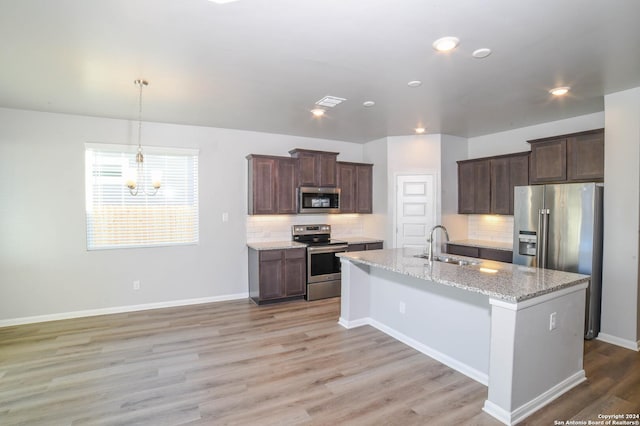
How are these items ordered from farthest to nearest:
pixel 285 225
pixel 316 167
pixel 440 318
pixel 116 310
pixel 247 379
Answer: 1. pixel 285 225
2. pixel 316 167
3. pixel 116 310
4. pixel 440 318
5. pixel 247 379

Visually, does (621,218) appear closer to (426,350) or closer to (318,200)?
(426,350)

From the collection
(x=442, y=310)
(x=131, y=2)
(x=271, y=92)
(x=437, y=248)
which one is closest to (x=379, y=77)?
(x=271, y=92)

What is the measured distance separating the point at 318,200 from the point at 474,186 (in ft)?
8.93

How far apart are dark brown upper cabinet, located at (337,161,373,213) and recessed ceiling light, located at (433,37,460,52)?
134 inches

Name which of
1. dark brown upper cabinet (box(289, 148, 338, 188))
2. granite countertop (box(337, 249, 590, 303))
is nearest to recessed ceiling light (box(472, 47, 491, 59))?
granite countertop (box(337, 249, 590, 303))

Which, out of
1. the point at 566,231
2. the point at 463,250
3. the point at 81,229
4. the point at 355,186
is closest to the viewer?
the point at 566,231

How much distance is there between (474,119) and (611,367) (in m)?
3.31

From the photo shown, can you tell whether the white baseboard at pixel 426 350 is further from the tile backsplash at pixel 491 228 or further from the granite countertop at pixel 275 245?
the tile backsplash at pixel 491 228

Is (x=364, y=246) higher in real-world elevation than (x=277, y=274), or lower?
higher

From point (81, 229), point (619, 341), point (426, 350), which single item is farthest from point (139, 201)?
point (619, 341)

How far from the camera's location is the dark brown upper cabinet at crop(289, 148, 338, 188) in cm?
545

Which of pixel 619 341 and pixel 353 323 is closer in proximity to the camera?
pixel 619 341

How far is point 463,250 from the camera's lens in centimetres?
537

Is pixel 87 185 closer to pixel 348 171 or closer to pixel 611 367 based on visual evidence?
pixel 348 171
